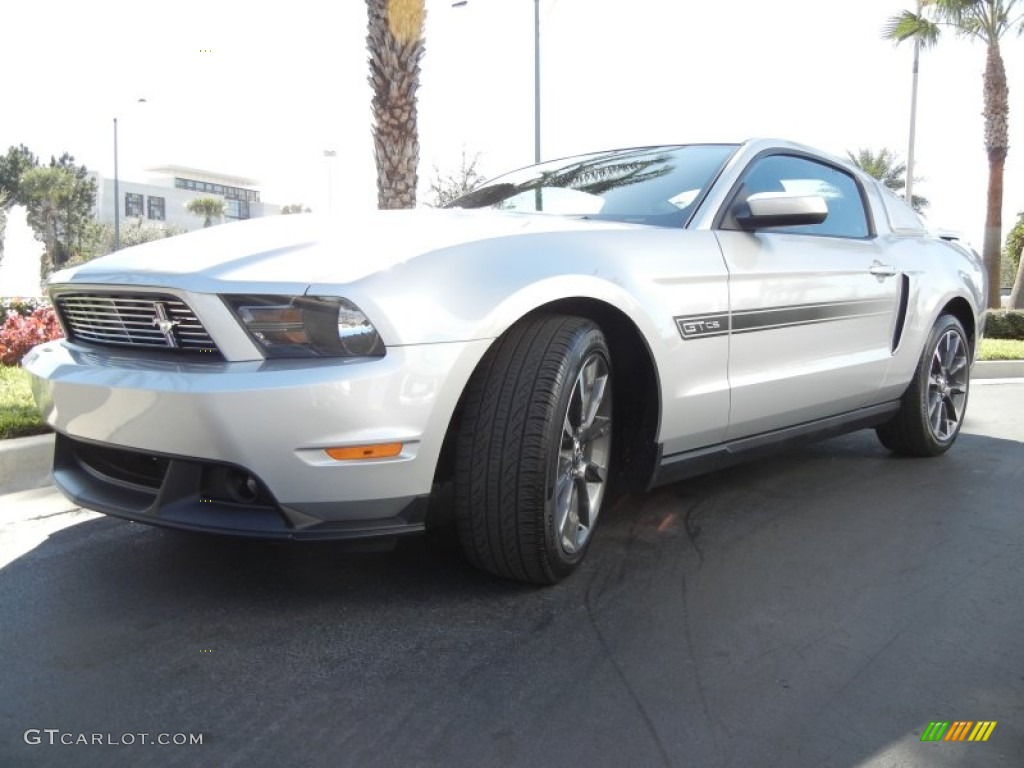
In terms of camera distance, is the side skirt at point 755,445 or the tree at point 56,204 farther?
the tree at point 56,204

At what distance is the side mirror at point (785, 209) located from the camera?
10.8 ft

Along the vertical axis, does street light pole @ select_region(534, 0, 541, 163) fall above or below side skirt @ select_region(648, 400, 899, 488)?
above

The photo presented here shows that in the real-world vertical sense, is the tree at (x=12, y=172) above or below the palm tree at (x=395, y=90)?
above

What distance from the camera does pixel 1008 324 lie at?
15875 millimetres

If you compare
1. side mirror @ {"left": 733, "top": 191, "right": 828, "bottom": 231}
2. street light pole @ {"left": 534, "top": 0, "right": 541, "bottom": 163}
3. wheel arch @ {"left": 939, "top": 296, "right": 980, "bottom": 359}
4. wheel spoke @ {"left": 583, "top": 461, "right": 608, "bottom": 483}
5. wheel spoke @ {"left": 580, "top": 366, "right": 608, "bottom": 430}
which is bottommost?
wheel spoke @ {"left": 583, "top": 461, "right": 608, "bottom": 483}

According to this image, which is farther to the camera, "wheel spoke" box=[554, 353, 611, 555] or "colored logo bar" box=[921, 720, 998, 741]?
"wheel spoke" box=[554, 353, 611, 555]

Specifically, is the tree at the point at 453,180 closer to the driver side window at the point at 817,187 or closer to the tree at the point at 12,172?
the driver side window at the point at 817,187

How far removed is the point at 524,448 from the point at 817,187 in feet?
7.81

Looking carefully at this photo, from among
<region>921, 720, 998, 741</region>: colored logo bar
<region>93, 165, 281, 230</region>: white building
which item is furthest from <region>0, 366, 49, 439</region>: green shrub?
<region>93, 165, 281, 230</region>: white building

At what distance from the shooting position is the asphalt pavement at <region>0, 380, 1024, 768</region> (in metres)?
1.97

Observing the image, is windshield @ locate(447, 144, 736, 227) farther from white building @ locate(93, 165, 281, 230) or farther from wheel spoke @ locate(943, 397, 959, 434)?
white building @ locate(93, 165, 281, 230)

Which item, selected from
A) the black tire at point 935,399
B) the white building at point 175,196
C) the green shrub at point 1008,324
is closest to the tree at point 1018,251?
the green shrub at point 1008,324

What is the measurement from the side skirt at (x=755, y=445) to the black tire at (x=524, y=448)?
0.51 m

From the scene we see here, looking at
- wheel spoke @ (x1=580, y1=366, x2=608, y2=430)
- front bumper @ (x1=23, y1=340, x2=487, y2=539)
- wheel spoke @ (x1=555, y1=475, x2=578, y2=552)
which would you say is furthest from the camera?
wheel spoke @ (x1=580, y1=366, x2=608, y2=430)
